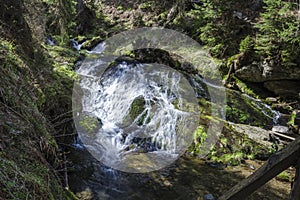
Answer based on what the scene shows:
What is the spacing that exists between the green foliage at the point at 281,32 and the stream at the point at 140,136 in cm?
206

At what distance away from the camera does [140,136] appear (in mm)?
7371

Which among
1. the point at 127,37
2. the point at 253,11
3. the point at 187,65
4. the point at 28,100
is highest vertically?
the point at 253,11

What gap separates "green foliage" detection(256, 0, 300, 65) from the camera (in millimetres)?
8992

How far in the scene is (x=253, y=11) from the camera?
12805 mm

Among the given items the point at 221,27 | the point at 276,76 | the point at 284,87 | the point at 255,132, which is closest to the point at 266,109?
the point at 284,87

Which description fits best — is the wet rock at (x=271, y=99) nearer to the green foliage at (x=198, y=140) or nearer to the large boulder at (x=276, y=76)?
the large boulder at (x=276, y=76)

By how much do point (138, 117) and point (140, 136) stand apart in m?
0.81

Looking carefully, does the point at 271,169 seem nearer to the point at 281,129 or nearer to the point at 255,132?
the point at 255,132

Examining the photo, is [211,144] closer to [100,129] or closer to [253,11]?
[100,129]

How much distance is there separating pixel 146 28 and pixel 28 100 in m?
13.5

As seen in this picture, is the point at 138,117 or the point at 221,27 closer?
the point at 138,117

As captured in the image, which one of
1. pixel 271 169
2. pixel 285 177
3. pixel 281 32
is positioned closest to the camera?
pixel 271 169

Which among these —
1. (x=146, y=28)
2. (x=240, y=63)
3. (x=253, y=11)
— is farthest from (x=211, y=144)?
(x=146, y=28)

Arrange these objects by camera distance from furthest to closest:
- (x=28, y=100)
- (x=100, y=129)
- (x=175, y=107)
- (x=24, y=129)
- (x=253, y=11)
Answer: (x=253, y=11)
(x=175, y=107)
(x=100, y=129)
(x=28, y=100)
(x=24, y=129)
